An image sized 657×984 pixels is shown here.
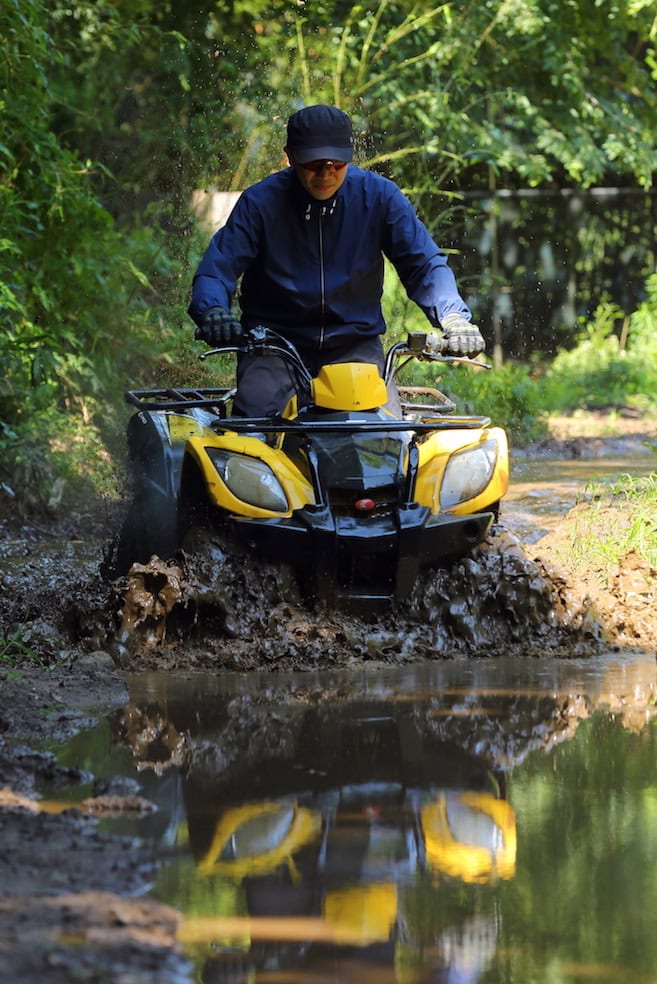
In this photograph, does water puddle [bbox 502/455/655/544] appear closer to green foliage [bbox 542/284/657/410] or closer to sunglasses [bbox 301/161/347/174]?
sunglasses [bbox 301/161/347/174]

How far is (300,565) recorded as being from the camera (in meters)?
6.13

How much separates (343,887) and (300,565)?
2.73 m

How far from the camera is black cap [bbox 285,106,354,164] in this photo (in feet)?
21.4

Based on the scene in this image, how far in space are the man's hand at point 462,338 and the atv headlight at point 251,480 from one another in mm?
892

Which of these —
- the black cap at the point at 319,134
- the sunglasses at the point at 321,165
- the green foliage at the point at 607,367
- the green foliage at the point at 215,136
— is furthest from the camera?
the green foliage at the point at 607,367

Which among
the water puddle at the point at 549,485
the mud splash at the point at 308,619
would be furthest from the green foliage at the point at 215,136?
the mud splash at the point at 308,619

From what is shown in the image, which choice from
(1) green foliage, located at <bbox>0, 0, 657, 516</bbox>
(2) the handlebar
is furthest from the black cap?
(1) green foliage, located at <bbox>0, 0, 657, 516</bbox>

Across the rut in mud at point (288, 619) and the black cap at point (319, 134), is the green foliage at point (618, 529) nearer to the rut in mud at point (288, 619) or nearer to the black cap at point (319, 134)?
the rut in mud at point (288, 619)

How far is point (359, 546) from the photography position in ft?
19.6

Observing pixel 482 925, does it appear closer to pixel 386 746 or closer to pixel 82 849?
pixel 82 849

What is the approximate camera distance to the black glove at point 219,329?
6.40 m

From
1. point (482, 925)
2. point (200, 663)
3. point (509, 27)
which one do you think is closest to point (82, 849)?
point (482, 925)

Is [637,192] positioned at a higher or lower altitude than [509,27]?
lower

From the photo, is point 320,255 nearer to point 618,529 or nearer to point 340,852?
point 618,529
